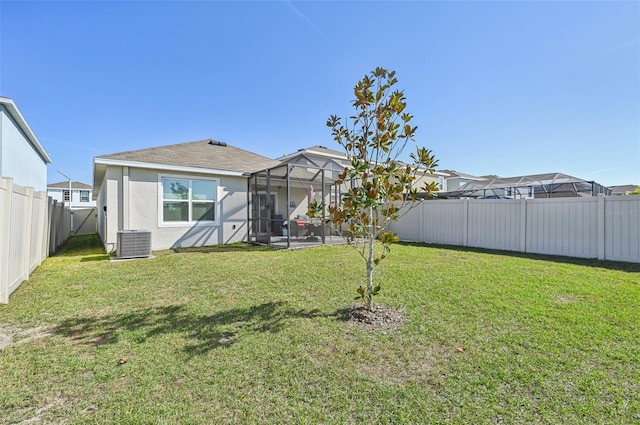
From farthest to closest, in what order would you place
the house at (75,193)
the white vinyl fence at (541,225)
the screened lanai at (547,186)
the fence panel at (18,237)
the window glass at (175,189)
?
the house at (75,193)
the screened lanai at (547,186)
the window glass at (175,189)
the white vinyl fence at (541,225)
the fence panel at (18,237)

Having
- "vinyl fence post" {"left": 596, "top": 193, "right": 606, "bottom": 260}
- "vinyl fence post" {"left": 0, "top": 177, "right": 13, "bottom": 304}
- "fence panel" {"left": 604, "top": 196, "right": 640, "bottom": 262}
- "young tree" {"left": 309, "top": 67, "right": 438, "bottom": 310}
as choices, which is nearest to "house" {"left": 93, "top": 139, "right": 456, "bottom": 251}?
"young tree" {"left": 309, "top": 67, "right": 438, "bottom": 310}

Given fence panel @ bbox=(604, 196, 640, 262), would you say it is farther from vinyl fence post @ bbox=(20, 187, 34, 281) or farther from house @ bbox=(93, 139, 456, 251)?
vinyl fence post @ bbox=(20, 187, 34, 281)

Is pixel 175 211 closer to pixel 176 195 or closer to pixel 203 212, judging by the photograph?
pixel 176 195

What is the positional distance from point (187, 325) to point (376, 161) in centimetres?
345

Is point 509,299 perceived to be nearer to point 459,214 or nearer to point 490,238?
point 490,238

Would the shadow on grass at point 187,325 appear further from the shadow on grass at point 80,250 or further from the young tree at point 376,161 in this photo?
the shadow on grass at point 80,250

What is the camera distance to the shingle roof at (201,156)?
410 inches

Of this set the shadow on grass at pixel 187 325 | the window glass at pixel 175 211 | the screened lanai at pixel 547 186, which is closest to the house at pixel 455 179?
the screened lanai at pixel 547 186

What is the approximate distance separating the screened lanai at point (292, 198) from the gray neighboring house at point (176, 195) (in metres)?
0.67

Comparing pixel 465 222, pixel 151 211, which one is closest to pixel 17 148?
pixel 151 211

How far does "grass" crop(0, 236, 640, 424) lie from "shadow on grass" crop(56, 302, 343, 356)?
0.03 meters

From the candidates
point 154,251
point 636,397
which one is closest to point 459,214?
point 636,397

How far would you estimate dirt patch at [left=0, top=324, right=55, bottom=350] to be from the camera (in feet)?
10.9

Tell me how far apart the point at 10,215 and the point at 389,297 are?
6.50 m
